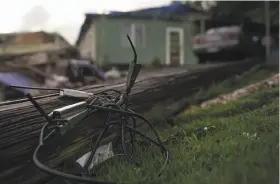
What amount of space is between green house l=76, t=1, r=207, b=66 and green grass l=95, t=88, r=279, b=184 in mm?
11739

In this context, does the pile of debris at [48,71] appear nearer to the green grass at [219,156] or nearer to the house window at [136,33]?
the house window at [136,33]

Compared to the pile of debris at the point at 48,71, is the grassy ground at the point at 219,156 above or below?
below

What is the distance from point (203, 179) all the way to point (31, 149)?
4.39 feet

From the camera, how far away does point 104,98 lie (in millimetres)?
3262

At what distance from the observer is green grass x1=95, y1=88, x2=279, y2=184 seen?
225 cm

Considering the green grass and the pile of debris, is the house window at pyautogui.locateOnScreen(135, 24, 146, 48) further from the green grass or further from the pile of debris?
the green grass

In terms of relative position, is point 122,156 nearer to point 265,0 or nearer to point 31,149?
point 31,149

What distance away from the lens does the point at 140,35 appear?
1730cm

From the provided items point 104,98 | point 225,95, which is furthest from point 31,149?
point 225,95

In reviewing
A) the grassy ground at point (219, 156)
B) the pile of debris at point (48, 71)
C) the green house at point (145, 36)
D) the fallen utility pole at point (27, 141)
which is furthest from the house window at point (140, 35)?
the fallen utility pole at point (27, 141)

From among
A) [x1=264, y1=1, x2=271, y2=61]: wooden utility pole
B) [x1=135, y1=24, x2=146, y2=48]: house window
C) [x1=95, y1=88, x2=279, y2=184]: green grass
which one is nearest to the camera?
[x1=95, y1=88, x2=279, y2=184]: green grass

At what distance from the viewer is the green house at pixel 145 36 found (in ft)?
54.1

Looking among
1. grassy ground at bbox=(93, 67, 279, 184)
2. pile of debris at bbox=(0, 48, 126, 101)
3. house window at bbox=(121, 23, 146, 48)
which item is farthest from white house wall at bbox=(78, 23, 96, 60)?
grassy ground at bbox=(93, 67, 279, 184)

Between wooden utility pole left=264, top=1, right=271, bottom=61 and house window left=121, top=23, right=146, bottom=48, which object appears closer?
wooden utility pole left=264, top=1, right=271, bottom=61
